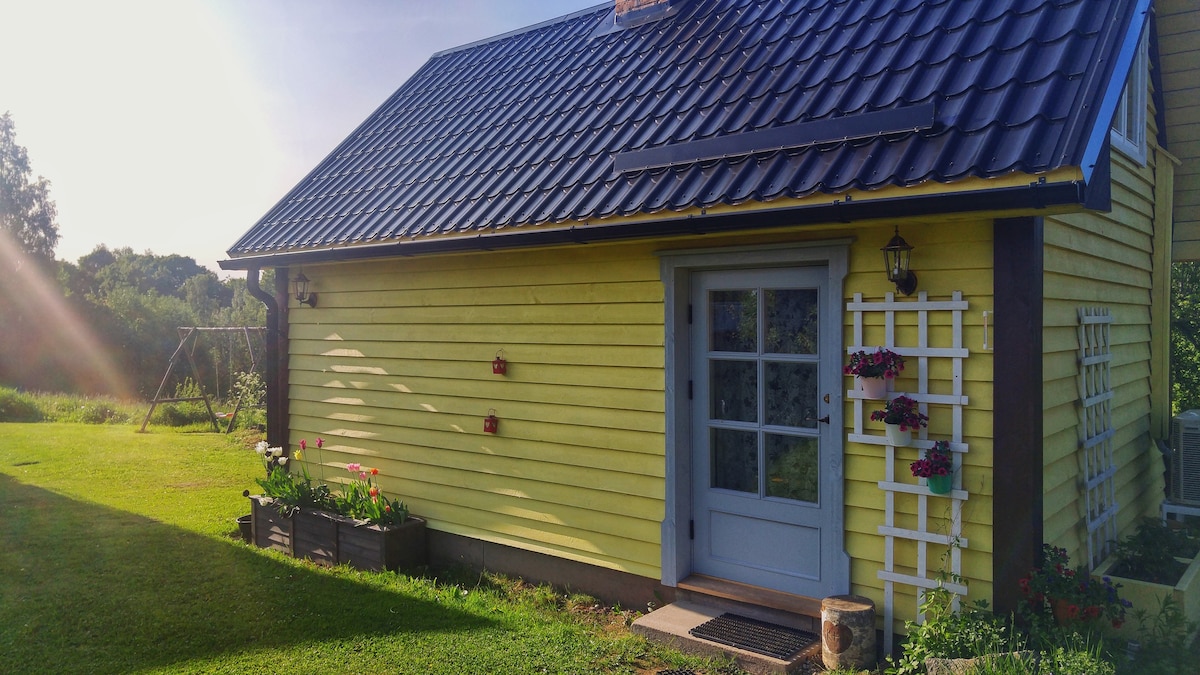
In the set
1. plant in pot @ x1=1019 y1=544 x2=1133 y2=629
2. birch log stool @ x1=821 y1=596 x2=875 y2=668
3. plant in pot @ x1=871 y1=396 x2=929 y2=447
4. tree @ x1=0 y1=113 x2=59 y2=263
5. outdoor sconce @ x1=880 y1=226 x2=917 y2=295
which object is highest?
tree @ x1=0 y1=113 x2=59 y2=263

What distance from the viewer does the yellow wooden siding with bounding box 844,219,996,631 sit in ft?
13.7

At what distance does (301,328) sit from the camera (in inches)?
327

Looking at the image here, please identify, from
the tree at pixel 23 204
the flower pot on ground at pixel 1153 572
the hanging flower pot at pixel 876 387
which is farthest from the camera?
the tree at pixel 23 204

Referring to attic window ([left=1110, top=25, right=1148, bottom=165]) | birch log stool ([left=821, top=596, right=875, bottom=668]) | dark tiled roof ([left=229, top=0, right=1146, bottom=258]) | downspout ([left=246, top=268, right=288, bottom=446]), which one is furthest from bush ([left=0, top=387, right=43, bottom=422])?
attic window ([left=1110, top=25, right=1148, bottom=165])

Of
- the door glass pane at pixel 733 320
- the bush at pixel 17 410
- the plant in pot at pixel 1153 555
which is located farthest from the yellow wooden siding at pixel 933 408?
the bush at pixel 17 410

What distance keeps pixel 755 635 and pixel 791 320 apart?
193 centimetres

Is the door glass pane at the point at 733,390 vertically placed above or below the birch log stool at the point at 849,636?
above

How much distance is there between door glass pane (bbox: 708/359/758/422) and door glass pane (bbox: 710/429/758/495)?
0.12 m

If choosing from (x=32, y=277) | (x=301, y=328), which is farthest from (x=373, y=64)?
(x=32, y=277)

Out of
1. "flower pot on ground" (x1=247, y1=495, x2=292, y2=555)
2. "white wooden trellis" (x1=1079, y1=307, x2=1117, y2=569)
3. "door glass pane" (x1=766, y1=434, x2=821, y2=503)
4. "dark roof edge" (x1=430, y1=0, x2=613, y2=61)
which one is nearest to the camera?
"door glass pane" (x1=766, y1=434, x2=821, y2=503)

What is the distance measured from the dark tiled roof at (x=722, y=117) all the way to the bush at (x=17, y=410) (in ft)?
45.5

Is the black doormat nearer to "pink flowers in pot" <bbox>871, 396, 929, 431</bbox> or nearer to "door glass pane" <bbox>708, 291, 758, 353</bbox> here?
"pink flowers in pot" <bbox>871, 396, 929, 431</bbox>

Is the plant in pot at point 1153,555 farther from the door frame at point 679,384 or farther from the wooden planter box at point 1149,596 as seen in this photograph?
the door frame at point 679,384

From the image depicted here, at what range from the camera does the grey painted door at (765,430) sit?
4898 mm
